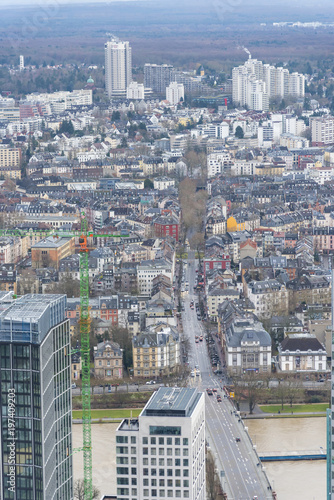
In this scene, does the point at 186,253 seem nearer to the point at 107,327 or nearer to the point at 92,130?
the point at 107,327

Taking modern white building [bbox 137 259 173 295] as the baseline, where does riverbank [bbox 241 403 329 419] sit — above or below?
below

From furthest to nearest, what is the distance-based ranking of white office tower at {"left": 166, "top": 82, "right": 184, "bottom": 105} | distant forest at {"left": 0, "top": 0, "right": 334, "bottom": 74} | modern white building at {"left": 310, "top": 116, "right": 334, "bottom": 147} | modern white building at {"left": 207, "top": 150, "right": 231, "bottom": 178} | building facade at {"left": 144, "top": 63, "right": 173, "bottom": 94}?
distant forest at {"left": 0, "top": 0, "right": 334, "bottom": 74} → building facade at {"left": 144, "top": 63, "right": 173, "bottom": 94} → white office tower at {"left": 166, "top": 82, "right": 184, "bottom": 105} → modern white building at {"left": 310, "top": 116, "right": 334, "bottom": 147} → modern white building at {"left": 207, "top": 150, "right": 231, "bottom": 178}

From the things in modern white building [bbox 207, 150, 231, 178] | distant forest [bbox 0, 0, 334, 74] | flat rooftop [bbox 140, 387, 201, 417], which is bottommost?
modern white building [bbox 207, 150, 231, 178]

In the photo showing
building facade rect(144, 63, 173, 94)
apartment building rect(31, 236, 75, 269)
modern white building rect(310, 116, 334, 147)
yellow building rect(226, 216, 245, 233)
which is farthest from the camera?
building facade rect(144, 63, 173, 94)

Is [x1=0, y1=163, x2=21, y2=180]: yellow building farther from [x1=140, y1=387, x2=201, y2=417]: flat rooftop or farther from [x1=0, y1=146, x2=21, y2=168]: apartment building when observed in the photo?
[x1=140, y1=387, x2=201, y2=417]: flat rooftop

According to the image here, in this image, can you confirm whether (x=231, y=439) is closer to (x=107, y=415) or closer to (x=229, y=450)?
(x=229, y=450)

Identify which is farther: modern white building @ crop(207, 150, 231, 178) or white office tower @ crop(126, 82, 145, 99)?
white office tower @ crop(126, 82, 145, 99)

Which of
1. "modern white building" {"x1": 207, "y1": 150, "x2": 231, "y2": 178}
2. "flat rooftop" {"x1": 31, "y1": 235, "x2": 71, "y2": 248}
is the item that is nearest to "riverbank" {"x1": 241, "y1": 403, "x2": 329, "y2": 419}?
"flat rooftop" {"x1": 31, "y1": 235, "x2": 71, "y2": 248}
